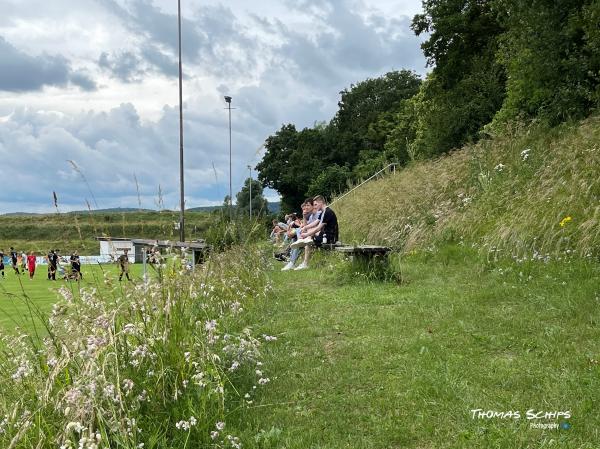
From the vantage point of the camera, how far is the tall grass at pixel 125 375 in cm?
290

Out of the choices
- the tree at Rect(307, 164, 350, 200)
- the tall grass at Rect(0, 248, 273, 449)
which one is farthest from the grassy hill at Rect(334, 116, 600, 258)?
the tree at Rect(307, 164, 350, 200)

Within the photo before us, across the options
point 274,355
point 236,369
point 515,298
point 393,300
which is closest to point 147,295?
point 236,369

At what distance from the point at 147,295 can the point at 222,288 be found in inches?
96.0

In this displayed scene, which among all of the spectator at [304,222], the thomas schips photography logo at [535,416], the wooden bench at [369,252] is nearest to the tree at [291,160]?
the spectator at [304,222]

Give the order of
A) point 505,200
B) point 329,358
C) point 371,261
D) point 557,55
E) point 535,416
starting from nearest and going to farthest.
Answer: point 535,416 → point 329,358 → point 371,261 → point 505,200 → point 557,55

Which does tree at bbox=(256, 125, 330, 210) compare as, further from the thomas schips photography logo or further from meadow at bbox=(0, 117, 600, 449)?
the thomas schips photography logo

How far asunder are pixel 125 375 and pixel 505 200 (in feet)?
24.6

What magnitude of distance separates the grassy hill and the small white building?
4.63 metres

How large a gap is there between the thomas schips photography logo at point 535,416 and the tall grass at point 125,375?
1.36 meters

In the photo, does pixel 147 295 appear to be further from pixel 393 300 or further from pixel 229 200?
pixel 229 200

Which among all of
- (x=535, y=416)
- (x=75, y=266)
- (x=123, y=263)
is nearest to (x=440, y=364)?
(x=535, y=416)

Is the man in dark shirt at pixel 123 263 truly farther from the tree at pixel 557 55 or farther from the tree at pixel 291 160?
the tree at pixel 291 160

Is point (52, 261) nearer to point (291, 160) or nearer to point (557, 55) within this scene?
point (557, 55)

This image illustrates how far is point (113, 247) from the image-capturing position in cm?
452
